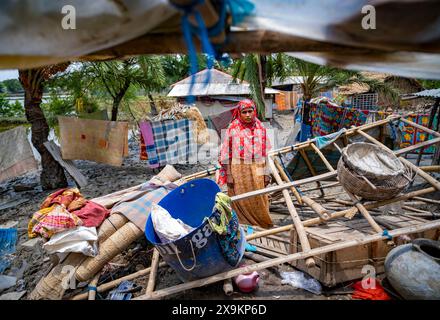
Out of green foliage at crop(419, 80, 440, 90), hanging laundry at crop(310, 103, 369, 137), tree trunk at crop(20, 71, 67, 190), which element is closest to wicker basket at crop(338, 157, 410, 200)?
hanging laundry at crop(310, 103, 369, 137)

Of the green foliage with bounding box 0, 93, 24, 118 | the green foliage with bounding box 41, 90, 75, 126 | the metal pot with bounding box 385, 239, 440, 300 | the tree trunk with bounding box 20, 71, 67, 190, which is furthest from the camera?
the green foliage with bounding box 0, 93, 24, 118

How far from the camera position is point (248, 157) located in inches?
169

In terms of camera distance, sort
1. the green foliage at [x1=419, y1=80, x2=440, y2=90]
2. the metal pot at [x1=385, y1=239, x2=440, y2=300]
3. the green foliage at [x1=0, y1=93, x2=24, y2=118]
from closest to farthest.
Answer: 1. the metal pot at [x1=385, y1=239, x2=440, y2=300]
2. the green foliage at [x1=0, y1=93, x2=24, y2=118]
3. the green foliage at [x1=419, y1=80, x2=440, y2=90]

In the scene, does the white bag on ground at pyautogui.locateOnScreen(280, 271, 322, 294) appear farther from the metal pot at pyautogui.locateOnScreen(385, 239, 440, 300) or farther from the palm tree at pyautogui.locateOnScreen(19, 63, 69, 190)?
the palm tree at pyautogui.locateOnScreen(19, 63, 69, 190)

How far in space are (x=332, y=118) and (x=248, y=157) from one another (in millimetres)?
5423

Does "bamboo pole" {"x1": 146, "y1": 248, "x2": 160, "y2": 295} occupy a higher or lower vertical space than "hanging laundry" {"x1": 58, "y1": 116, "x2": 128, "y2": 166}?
lower

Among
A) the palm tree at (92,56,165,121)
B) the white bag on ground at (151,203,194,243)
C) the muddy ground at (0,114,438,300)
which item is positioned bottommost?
the muddy ground at (0,114,438,300)

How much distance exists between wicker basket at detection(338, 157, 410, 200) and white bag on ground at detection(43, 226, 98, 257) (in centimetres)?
295

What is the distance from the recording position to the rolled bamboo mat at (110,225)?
3.35 m

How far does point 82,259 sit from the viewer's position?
10.5ft

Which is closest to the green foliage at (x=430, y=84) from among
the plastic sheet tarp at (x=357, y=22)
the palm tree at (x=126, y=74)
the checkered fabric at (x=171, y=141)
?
the checkered fabric at (x=171, y=141)

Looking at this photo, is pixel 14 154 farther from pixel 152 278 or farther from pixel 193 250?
pixel 193 250

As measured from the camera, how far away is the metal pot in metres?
2.63

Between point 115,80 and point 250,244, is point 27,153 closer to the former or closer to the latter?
point 115,80
